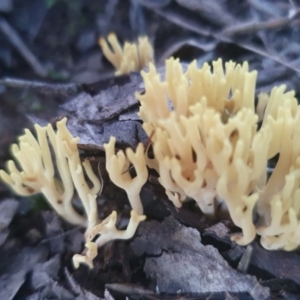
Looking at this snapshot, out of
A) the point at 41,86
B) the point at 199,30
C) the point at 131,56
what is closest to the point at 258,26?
the point at 199,30

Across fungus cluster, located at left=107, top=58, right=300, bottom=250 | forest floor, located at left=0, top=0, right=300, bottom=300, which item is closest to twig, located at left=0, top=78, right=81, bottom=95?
forest floor, located at left=0, top=0, right=300, bottom=300

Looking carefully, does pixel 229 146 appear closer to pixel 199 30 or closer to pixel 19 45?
pixel 199 30

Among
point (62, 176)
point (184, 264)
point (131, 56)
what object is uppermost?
point (131, 56)

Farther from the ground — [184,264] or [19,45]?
[19,45]

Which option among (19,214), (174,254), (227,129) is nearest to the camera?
Result: (227,129)

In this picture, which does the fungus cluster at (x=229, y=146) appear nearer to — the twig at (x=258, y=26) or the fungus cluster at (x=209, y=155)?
the fungus cluster at (x=209, y=155)

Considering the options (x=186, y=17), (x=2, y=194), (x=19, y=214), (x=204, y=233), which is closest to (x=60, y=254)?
(x=19, y=214)

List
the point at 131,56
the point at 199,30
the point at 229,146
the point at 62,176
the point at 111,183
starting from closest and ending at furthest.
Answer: the point at 229,146
the point at 62,176
the point at 111,183
the point at 131,56
the point at 199,30

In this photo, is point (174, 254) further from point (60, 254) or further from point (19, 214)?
point (19, 214)
